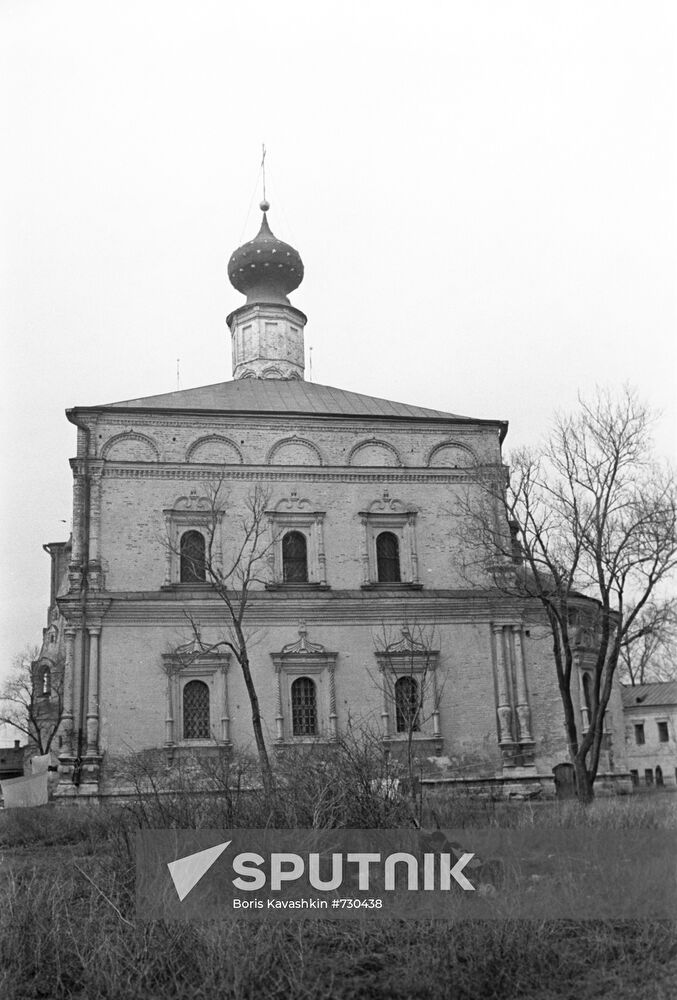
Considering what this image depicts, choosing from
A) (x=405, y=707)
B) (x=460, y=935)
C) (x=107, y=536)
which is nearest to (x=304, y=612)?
(x=405, y=707)

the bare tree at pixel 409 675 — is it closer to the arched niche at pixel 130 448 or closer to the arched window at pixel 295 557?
the arched window at pixel 295 557

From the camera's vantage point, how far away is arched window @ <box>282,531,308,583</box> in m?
22.1

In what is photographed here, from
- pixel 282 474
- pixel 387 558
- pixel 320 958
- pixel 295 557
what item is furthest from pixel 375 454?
pixel 320 958

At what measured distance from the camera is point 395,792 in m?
8.59

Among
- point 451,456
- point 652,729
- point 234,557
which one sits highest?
point 451,456

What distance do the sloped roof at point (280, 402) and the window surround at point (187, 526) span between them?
225cm

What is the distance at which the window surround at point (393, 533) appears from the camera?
22.1m

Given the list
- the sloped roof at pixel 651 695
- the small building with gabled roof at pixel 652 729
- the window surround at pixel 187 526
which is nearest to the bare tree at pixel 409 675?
the window surround at pixel 187 526

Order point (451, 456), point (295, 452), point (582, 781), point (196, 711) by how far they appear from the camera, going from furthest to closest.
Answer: point (451, 456) → point (295, 452) → point (196, 711) → point (582, 781)

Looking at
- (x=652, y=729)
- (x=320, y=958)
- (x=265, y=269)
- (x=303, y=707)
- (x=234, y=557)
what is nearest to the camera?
(x=320, y=958)

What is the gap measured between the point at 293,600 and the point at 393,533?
2.95m

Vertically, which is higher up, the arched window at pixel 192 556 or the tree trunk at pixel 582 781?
the arched window at pixel 192 556

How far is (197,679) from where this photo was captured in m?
20.8

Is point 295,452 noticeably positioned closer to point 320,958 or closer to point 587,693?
point 587,693
